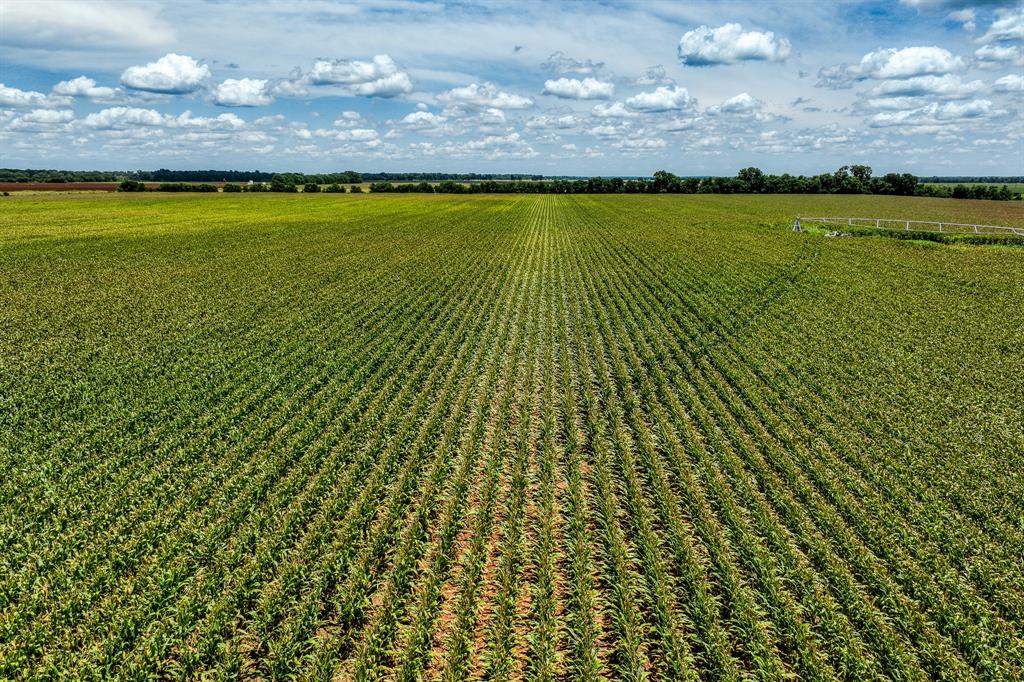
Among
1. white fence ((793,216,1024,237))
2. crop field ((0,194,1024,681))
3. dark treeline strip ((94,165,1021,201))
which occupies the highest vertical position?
dark treeline strip ((94,165,1021,201))

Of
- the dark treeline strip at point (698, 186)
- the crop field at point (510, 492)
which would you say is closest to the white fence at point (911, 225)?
the crop field at point (510, 492)

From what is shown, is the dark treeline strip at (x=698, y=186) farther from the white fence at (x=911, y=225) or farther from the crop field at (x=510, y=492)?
the crop field at (x=510, y=492)

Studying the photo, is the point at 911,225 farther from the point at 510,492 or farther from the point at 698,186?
the point at 698,186

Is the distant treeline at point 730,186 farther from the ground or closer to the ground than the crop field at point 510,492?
farther from the ground

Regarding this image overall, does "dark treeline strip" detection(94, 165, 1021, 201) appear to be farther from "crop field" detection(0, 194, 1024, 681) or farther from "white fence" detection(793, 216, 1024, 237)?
"crop field" detection(0, 194, 1024, 681)

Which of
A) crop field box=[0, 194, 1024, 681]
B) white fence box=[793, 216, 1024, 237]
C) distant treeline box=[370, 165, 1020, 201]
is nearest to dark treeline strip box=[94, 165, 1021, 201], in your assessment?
distant treeline box=[370, 165, 1020, 201]

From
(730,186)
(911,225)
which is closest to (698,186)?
(730,186)

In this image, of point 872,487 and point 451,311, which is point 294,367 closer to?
point 451,311

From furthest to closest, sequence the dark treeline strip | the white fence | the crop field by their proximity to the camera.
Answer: the dark treeline strip < the white fence < the crop field
